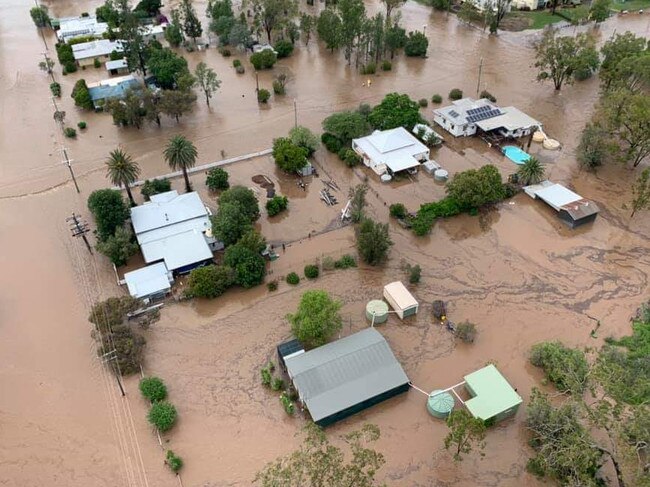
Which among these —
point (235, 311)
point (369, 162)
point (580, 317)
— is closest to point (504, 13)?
point (369, 162)

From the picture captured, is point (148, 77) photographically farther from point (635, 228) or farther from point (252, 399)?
point (635, 228)

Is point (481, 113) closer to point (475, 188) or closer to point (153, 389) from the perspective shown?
point (475, 188)

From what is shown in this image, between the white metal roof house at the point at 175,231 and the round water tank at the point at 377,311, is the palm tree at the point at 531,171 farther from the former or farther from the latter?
the white metal roof house at the point at 175,231

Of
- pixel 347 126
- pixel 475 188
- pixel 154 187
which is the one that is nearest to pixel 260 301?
pixel 154 187

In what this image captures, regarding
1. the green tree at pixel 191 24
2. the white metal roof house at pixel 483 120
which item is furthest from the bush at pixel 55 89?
the white metal roof house at pixel 483 120

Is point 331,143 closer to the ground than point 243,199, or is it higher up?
closer to the ground

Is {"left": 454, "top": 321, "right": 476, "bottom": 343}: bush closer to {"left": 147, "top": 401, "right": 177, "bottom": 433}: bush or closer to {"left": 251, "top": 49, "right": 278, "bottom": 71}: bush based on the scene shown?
{"left": 147, "top": 401, "right": 177, "bottom": 433}: bush
